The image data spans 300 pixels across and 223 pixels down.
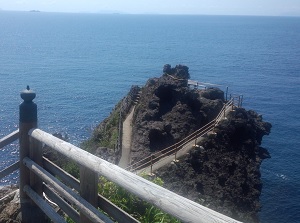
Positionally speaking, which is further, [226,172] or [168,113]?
[168,113]

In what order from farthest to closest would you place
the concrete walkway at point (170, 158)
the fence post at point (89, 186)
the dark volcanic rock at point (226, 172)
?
1. the dark volcanic rock at point (226, 172)
2. the concrete walkway at point (170, 158)
3. the fence post at point (89, 186)

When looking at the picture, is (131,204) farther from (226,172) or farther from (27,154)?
(226,172)

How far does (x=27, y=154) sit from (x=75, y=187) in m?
1.41

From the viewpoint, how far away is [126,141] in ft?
97.7

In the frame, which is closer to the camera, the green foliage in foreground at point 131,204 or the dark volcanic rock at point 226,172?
the green foliage in foreground at point 131,204

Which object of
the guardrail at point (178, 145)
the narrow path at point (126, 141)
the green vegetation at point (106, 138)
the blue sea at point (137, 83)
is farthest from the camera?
the blue sea at point (137, 83)

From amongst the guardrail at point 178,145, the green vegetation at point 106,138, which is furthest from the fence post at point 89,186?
the green vegetation at point 106,138

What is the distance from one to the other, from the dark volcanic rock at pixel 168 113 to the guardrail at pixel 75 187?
68.8ft

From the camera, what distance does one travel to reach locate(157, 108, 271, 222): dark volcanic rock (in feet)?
80.4

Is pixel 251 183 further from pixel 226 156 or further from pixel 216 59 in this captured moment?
pixel 216 59

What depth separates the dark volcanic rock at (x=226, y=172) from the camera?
24.5 metres

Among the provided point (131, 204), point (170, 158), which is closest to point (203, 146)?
point (170, 158)

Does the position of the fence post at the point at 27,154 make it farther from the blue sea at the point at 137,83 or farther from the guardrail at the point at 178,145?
the blue sea at the point at 137,83

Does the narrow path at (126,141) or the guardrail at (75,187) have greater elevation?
the guardrail at (75,187)
